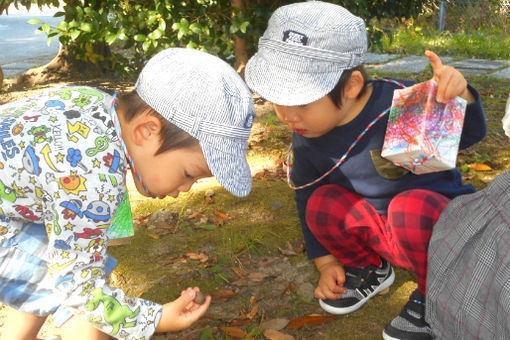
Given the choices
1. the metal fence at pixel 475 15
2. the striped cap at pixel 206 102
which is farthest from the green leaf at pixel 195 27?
the metal fence at pixel 475 15

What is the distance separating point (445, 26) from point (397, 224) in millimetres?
8839

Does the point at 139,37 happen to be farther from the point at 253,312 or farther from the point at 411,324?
the point at 411,324

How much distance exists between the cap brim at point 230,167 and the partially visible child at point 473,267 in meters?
0.67

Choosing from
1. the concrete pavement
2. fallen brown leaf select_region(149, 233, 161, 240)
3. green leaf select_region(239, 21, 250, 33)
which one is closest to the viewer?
fallen brown leaf select_region(149, 233, 161, 240)

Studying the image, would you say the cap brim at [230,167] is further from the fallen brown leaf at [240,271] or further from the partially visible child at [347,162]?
the fallen brown leaf at [240,271]

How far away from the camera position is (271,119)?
4.02 m

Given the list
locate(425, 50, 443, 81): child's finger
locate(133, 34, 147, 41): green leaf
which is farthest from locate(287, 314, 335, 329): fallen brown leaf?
locate(133, 34, 147, 41): green leaf

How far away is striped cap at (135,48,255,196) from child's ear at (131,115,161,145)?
5 cm

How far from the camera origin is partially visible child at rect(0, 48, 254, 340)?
4.71 ft

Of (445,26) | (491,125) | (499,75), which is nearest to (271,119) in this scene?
(491,125)

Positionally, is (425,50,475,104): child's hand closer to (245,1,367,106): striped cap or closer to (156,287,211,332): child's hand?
(245,1,367,106): striped cap

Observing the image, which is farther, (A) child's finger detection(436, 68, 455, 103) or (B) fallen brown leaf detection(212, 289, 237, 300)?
(B) fallen brown leaf detection(212, 289, 237, 300)

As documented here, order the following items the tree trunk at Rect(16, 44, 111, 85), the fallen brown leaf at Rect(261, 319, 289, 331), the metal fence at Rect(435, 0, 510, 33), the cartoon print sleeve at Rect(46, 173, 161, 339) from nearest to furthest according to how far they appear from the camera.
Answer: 1. the cartoon print sleeve at Rect(46, 173, 161, 339)
2. the fallen brown leaf at Rect(261, 319, 289, 331)
3. the tree trunk at Rect(16, 44, 111, 85)
4. the metal fence at Rect(435, 0, 510, 33)

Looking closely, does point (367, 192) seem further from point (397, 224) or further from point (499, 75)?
point (499, 75)
